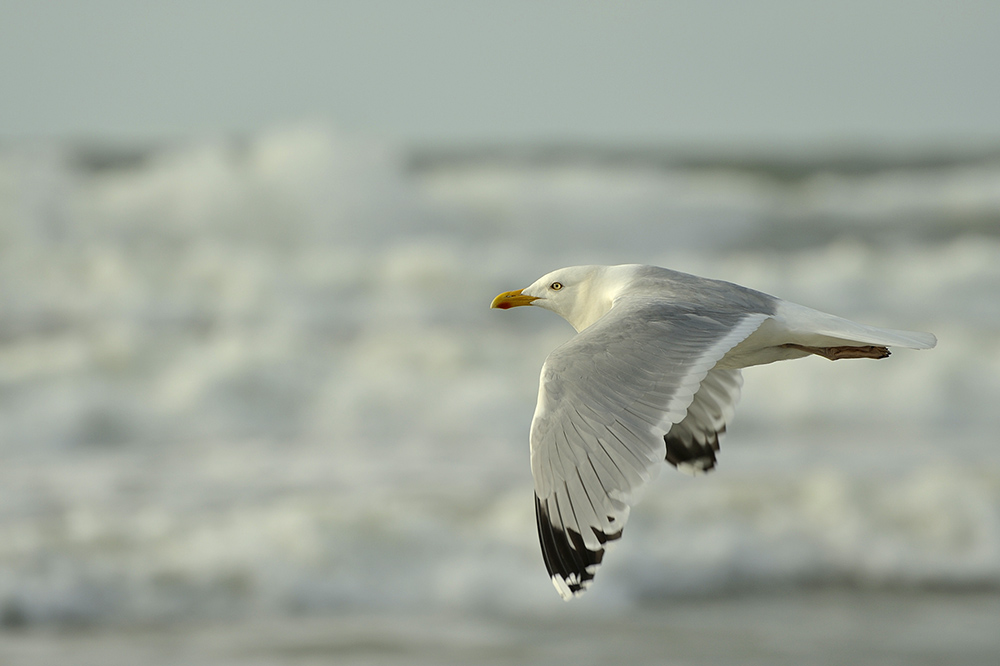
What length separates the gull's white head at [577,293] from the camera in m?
2.71

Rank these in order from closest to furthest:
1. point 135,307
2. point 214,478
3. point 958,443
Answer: point 214,478 → point 958,443 → point 135,307

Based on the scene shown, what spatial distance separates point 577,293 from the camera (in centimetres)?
280

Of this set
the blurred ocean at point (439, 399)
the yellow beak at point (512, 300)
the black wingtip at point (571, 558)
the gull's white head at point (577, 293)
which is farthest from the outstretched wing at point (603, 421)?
the blurred ocean at point (439, 399)

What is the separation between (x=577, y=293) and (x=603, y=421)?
0.76 metres

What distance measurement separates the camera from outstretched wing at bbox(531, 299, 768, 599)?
1.98 metres

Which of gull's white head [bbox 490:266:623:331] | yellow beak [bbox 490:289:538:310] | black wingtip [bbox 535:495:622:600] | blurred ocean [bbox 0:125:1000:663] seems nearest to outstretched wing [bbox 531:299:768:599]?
black wingtip [bbox 535:495:622:600]

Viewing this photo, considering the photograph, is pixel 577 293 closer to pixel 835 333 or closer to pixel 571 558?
pixel 835 333

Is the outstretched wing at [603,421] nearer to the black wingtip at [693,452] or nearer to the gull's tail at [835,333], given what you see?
the gull's tail at [835,333]

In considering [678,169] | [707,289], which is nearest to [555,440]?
[707,289]

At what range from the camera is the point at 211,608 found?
5887mm

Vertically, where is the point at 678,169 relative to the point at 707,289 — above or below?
above

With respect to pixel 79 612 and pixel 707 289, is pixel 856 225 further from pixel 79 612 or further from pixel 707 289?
pixel 707 289

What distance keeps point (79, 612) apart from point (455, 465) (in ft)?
9.57

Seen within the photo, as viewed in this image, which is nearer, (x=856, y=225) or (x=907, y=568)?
(x=907, y=568)
